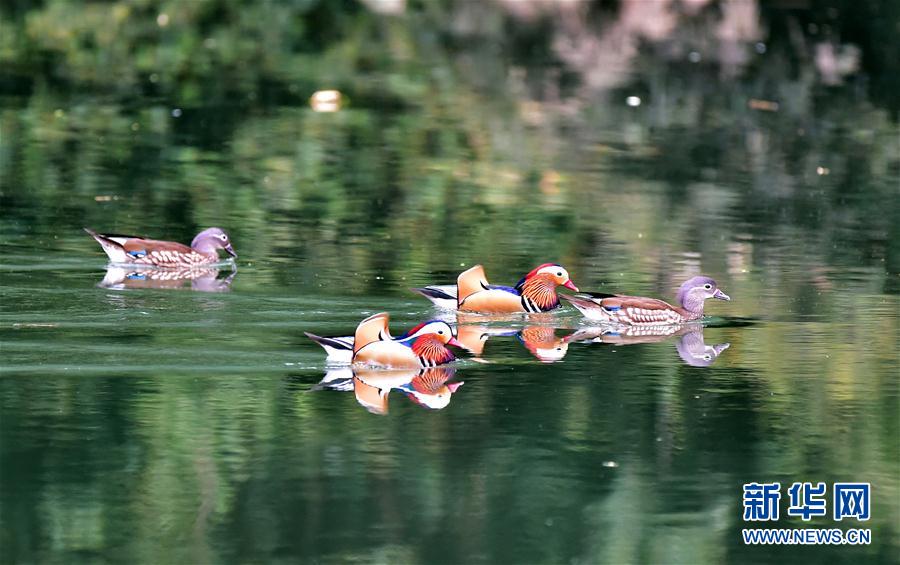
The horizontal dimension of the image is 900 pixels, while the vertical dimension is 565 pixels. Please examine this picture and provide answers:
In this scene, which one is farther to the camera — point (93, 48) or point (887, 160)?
point (93, 48)

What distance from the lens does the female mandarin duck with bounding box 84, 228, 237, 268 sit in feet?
48.3

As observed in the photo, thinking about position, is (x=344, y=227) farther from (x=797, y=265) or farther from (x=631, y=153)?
(x=631, y=153)

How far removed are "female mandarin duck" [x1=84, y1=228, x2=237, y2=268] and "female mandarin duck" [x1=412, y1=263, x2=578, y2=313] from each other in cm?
235

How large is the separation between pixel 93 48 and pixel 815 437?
2211 centimetres

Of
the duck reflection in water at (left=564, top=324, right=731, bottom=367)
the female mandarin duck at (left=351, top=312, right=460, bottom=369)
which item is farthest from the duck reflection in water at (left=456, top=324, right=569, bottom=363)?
the female mandarin duck at (left=351, top=312, right=460, bottom=369)

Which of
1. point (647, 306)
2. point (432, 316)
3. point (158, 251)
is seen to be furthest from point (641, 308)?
point (158, 251)

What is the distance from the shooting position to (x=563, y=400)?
10664 millimetres

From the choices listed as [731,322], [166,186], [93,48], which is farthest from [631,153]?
[93,48]

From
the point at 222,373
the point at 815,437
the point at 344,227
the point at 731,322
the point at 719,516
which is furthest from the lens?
the point at 344,227

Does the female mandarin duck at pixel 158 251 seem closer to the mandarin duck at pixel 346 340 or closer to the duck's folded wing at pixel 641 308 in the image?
the duck's folded wing at pixel 641 308

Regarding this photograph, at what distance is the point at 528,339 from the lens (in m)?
12.5

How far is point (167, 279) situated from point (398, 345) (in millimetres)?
3763

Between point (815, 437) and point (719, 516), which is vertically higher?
point (815, 437)

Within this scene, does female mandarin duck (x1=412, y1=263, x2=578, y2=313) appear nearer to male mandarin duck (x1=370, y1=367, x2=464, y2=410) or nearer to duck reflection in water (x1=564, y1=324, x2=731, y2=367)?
duck reflection in water (x1=564, y1=324, x2=731, y2=367)
